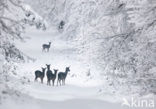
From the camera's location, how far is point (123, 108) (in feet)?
44.7

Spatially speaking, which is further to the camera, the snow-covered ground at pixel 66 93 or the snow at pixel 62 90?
the snow at pixel 62 90

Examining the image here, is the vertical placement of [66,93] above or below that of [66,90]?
below

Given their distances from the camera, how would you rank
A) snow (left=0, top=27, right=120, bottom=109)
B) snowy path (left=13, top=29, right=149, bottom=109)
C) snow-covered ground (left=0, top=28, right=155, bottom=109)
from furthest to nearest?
snowy path (left=13, top=29, right=149, bottom=109) < snow (left=0, top=27, right=120, bottom=109) < snow-covered ground (left=0, top=28, right=155, bottom=109)

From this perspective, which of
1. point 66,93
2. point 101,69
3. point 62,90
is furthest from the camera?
point 62,90

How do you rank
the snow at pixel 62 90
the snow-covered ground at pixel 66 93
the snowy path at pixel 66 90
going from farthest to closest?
the snowy path at pixel 66 90 < the snow at pixel 62 90 < the snow-covered ground at pixel 66 93

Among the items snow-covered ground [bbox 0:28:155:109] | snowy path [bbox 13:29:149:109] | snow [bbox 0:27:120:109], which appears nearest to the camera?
snow-covered ground [bbox 0:28:155:109]

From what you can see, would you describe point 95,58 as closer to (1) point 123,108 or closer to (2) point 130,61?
(2) point 130,61

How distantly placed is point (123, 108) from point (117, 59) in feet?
9.31

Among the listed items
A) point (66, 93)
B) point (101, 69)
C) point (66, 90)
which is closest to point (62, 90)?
point (66, 90)

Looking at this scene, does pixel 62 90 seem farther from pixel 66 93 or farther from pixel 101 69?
pixel 101 69

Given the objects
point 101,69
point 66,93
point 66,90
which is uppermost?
point 101,69

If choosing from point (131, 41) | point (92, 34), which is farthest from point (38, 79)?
point (131, 41)

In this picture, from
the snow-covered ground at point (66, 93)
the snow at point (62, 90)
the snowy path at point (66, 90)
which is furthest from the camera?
the snowy path at point (66, 90)

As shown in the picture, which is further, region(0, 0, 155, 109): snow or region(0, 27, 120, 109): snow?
region(0, 27, 120, 109): snow
